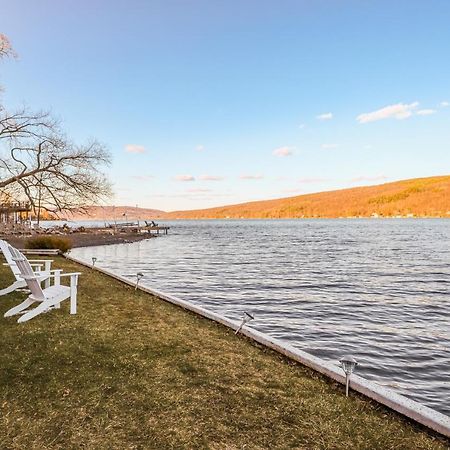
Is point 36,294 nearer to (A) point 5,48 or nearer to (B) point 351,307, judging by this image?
(B) point 351,307

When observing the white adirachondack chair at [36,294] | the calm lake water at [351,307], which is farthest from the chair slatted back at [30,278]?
the calm lake water at [351,307]

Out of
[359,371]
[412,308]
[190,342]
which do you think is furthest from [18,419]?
[412,308]

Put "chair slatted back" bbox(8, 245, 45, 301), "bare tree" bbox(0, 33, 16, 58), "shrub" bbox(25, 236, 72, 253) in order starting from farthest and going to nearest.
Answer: "shrub" bbox(25, 236, 72, 253)
"bare tree" bbox(0, 33, 16, 58)
"chair slatted back" bbox(8, 245, 45, 301)

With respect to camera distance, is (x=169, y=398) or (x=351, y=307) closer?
(x=169, y=398)

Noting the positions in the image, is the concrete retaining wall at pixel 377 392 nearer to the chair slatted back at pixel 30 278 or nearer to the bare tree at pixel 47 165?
the chair slatted back at pixel 30 278

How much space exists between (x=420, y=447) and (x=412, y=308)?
1028cm

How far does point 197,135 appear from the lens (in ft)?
141

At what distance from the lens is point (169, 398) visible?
12.6 ft

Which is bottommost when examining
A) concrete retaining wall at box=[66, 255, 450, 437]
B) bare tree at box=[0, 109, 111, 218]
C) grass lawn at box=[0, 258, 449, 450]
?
concrete retaining wall at box=[66, 255, 450, 437]

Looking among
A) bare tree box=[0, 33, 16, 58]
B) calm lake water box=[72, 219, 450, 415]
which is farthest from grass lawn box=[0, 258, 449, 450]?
bare tree box=[0, 33, 16, 58]

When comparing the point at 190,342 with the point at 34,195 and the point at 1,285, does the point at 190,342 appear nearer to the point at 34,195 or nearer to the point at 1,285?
the point at 1,285

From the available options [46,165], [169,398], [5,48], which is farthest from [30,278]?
[5,48]

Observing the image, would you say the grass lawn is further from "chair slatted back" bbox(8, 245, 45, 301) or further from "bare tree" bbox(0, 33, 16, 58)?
"bare tree" bbox(0, 33, 16, 58)

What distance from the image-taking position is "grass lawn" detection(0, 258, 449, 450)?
10.4 ft
